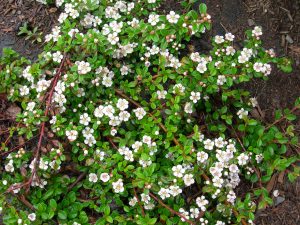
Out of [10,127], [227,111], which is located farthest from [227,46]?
[10,127]

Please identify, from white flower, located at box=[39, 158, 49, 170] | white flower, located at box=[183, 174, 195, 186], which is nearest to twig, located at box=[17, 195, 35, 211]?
white flower, located at box=[39, 158, 49, 170]

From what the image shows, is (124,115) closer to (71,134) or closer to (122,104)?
(122,104)

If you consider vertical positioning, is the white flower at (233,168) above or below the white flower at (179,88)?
below

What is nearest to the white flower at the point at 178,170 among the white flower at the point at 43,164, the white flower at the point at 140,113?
the white flower at the point at 140,113

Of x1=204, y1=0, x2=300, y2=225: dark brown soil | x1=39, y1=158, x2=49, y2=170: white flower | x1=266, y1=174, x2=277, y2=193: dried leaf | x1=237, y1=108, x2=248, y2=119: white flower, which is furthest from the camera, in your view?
x1=204, y1=0, x2=300, y2=225: dark brown soil

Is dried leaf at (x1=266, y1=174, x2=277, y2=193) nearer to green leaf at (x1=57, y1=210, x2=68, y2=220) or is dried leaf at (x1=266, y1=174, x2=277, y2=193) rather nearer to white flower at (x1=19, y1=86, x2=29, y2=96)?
green leaf at (x1=57, y1=210, x2=68, y2=220)

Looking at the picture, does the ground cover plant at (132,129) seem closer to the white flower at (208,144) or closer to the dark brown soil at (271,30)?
the white flower at (208,144)

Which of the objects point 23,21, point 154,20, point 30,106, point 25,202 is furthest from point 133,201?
point 23,21

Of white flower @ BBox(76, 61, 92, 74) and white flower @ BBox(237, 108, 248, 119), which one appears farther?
white flower @ BBox(237, 108, 248, 119)

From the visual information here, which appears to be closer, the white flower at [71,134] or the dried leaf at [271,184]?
the white flower at [71,134]
